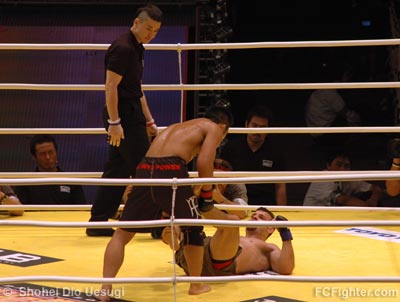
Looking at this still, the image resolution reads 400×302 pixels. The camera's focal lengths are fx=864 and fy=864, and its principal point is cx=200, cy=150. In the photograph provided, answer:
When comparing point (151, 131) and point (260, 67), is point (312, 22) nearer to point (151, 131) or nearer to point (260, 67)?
point (260, 67)

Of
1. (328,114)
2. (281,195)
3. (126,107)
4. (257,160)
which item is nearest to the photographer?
(126,107)

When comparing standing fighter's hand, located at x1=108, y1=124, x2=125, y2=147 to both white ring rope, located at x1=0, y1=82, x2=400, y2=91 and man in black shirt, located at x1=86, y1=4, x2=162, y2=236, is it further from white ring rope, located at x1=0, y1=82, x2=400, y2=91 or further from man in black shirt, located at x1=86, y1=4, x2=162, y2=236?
white ring rope, located at x1=0, y1=82, x2=400, y2=91

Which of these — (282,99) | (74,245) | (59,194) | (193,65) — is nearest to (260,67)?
(282,99)

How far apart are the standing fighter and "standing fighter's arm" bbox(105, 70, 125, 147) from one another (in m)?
0.44

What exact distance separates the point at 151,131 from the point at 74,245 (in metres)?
0.91

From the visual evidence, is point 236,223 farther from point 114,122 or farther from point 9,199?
point 9,199

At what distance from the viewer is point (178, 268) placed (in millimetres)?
5160

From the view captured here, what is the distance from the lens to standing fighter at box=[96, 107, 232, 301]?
457 centimetres

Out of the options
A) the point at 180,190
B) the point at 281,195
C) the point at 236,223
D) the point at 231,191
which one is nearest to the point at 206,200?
the point at 180,190

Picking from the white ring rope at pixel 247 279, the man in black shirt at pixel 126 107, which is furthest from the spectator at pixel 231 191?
the white ring rope at pixel 247 279

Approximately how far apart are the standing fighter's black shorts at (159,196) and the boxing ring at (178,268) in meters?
0.35

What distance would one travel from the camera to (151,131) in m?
5.76

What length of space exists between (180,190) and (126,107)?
3.21 feet

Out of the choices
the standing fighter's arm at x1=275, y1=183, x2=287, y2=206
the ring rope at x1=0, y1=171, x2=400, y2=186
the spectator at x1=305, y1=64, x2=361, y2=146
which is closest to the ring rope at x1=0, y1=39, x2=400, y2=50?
the standing fighter's arm at x1=275, y1=183, x2=287, y2=206
